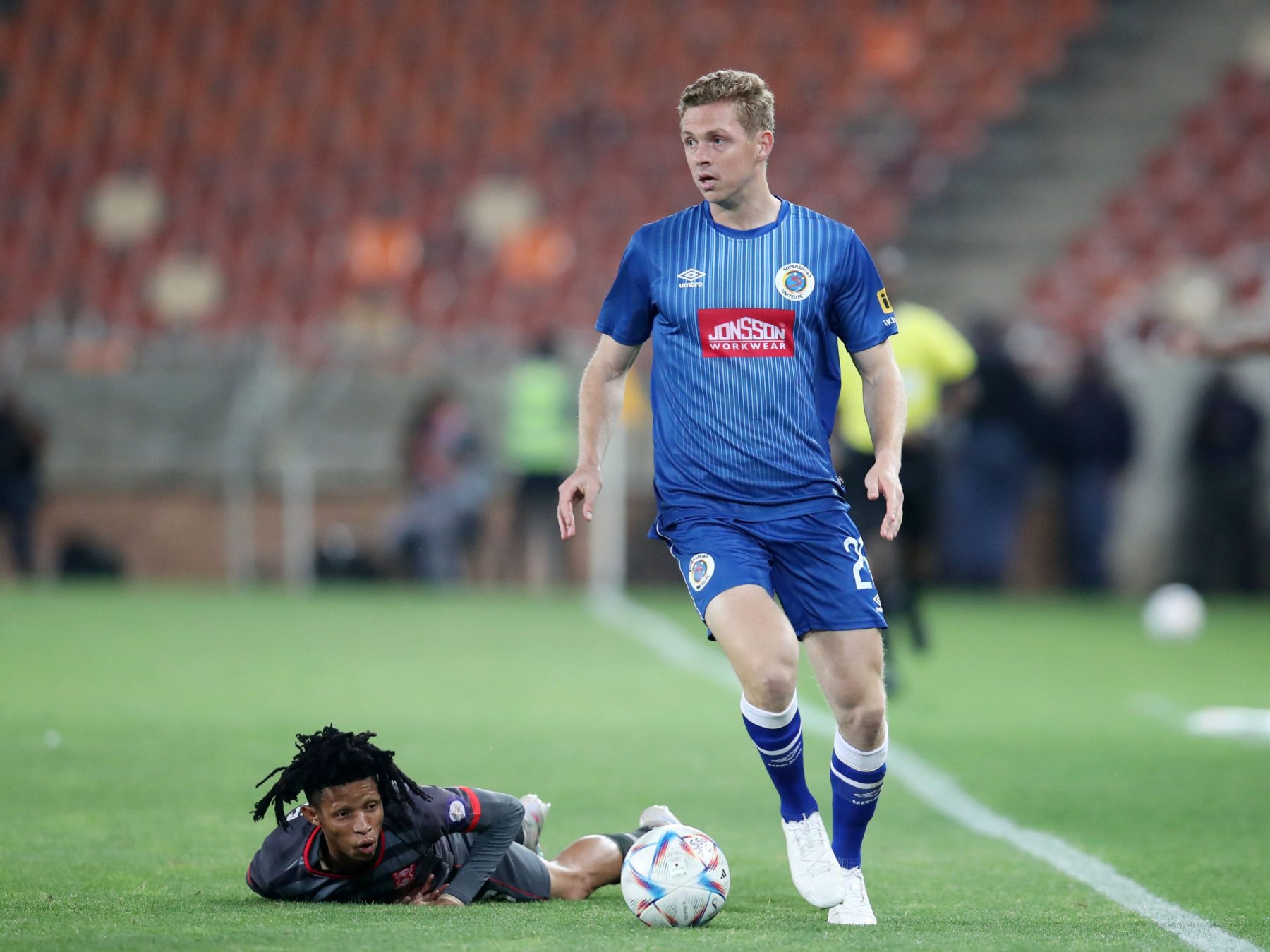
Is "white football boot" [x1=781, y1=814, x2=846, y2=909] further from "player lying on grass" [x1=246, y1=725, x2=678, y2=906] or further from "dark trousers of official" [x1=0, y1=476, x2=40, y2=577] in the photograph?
"dark trousers of official" [x1=0, y1=476, x2=40, y2=577]

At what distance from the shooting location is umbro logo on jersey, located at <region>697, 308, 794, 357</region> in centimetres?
507

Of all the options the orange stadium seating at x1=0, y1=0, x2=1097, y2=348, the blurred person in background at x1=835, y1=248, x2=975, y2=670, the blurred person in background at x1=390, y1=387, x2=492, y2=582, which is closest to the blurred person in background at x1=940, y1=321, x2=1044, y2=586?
the blurred person in background at x1=390, y1=387, x2=492, y2=582

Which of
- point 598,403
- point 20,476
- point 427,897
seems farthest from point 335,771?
point 20,476

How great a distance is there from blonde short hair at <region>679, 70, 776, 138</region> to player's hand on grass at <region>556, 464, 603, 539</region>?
39.4 inches

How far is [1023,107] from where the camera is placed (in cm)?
2345

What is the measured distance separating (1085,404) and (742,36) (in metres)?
8.70

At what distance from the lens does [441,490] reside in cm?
1731

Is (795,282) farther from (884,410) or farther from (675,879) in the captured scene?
(675,879)

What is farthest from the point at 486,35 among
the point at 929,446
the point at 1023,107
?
the point at 929,446

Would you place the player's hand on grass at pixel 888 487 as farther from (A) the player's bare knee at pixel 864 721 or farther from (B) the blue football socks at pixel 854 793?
(B) the blue football socks at pixel 854 793

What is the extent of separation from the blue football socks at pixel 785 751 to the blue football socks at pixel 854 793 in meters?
0.09

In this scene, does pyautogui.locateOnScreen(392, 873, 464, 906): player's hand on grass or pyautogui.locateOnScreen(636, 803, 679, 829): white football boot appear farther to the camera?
pyautogui.locateOnScreen(636, 803, 679, 829): white football boot

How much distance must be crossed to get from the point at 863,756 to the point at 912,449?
565 cm

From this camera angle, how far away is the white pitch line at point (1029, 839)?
15.6 feet
